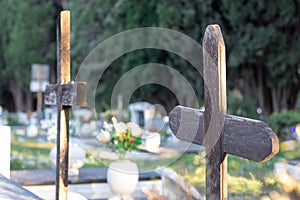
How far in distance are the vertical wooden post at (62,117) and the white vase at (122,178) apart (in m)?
1.91

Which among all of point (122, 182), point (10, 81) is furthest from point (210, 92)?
point (10, 81)

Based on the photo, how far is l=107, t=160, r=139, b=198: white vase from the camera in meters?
6.01

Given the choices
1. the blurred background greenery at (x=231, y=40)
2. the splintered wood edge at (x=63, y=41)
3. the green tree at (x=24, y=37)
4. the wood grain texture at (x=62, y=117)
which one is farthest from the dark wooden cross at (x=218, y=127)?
the green tree at (x=24, y=37)

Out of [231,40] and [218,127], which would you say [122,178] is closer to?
[218,127]

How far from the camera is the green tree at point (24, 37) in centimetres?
3316

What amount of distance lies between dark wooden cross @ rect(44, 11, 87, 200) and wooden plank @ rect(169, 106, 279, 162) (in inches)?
51.3

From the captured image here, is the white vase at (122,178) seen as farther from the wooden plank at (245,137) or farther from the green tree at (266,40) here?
the green tree at (266,40)

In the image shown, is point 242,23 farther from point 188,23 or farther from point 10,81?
point 10,81

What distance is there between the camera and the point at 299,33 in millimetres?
17469

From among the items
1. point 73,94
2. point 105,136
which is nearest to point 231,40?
point 105,136

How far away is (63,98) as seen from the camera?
4.23 meters

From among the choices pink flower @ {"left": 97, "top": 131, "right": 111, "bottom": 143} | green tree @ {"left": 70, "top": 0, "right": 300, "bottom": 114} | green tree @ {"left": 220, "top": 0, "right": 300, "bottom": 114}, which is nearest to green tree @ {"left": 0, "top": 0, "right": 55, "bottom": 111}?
green tree @ {"left": 70, "top": 0, "right": 300, "bottom": 114}

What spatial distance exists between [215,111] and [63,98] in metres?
1.92

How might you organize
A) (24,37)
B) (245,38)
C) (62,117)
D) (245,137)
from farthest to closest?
(24,37) → (245,38) → (62,117) → (245,137)
